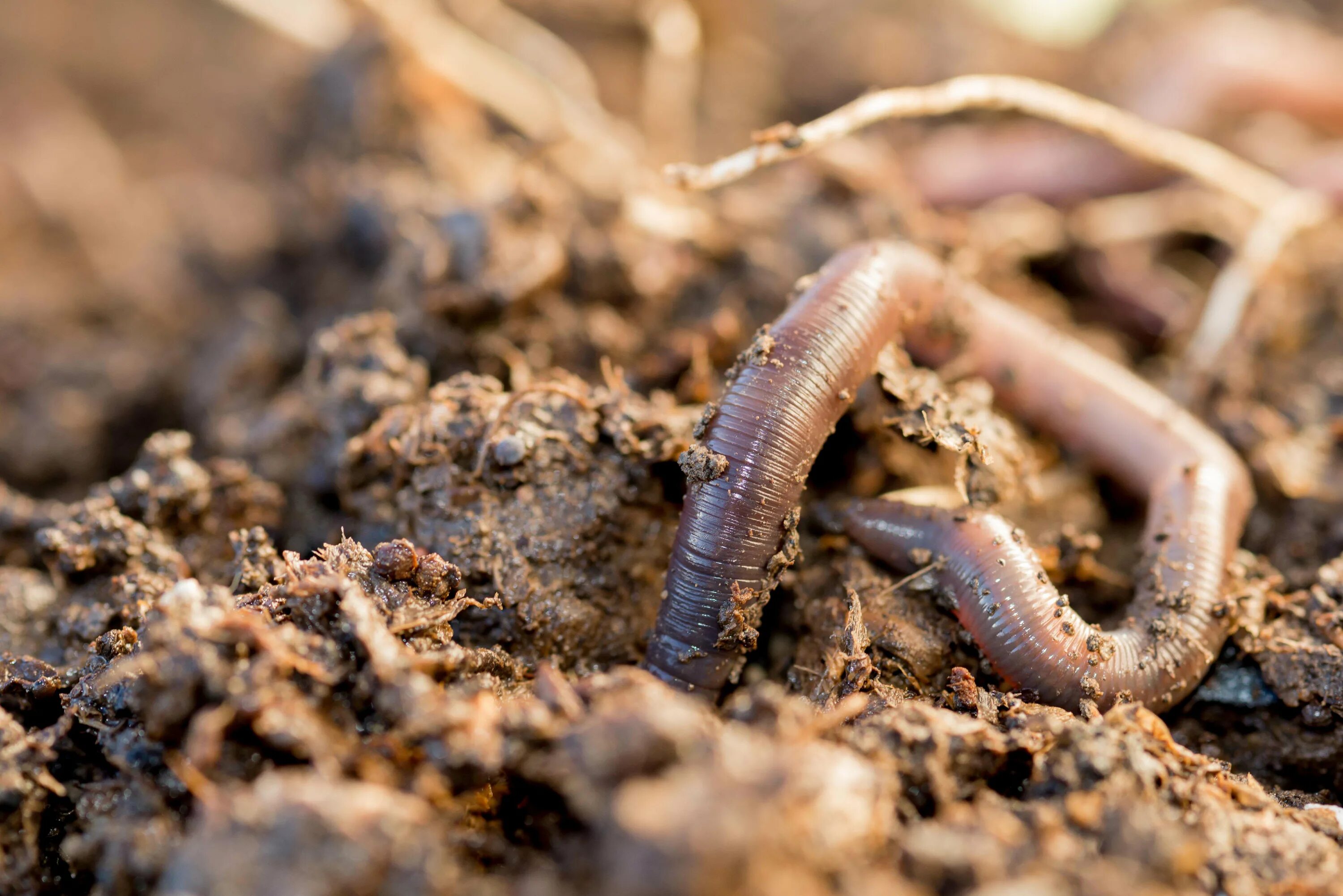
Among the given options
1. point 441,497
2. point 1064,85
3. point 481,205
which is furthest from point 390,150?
point 1064,85

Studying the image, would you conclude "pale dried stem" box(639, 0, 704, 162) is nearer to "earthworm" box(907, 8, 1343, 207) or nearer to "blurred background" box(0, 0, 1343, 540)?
"blurred background" box(0, 0, 1343, 540)

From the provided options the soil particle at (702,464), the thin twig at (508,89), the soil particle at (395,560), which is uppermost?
the thin twig at (508,89)

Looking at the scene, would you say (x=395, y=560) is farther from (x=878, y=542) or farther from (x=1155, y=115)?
(x=1155, y=115)

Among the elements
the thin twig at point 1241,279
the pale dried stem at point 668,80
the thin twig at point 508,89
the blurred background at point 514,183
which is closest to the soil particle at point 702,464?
the blurred background at point 514,183

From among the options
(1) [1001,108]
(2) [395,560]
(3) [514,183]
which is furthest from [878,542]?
(3) [514,183]

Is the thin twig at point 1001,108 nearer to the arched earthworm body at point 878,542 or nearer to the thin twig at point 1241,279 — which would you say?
the thin twig at point 1241,279

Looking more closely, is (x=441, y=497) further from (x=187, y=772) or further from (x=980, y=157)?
(x=980, y=157)

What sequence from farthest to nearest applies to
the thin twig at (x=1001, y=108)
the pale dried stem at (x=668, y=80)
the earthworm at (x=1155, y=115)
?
the pale dried stem at (x=668, y=80) → the earthworm at (x=1155, y=115) → the thin twig at (x=1001, y=108)
